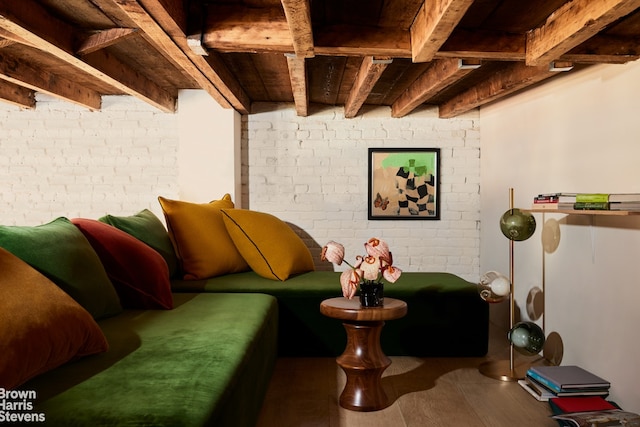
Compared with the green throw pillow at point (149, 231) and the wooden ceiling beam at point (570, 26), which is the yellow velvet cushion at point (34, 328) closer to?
the green throw pillow at point (149, 231)

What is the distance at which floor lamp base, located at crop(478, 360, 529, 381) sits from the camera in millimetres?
3121

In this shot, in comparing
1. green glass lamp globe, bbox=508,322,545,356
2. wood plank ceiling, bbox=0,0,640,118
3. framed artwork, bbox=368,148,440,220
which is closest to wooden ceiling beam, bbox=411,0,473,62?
wood plank ceiling, bbox=0,0,640,118

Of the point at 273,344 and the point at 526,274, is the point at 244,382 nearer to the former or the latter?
the point at 273,344

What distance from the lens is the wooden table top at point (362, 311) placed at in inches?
102

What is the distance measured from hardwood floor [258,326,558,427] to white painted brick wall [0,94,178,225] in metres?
2.33

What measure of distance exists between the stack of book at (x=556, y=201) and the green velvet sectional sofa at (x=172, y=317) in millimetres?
753

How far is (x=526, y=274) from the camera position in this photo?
3.94m

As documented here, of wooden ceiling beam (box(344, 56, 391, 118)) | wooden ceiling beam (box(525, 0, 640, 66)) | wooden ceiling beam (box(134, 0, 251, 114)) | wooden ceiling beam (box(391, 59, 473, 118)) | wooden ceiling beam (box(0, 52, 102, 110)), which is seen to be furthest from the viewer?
wooden ceiling beam (box(0, 52, 102, 110))

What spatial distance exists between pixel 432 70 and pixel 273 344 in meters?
2.04

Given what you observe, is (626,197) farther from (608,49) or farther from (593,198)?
(608,49)

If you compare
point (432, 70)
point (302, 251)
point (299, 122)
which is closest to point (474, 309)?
point (302, 251)

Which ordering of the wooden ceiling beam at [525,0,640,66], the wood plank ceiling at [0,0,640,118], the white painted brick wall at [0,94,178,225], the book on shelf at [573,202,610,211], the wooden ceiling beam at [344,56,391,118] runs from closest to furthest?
the wooden ceiling beam at [525,0,640,66], the wood plank ceiling at [0,0,640,118], the book on shelf at [573,202,610,211], the wooden ceiling beam at [344,56,391,118], the white painted brick wall at [0,94,178,225]

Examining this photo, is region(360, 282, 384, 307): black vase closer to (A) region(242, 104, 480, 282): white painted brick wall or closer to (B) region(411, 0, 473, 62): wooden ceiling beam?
(B) region(411, 0, 473, 62): wooden ceiling beam

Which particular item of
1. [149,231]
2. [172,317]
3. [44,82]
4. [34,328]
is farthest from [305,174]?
[34,328]
